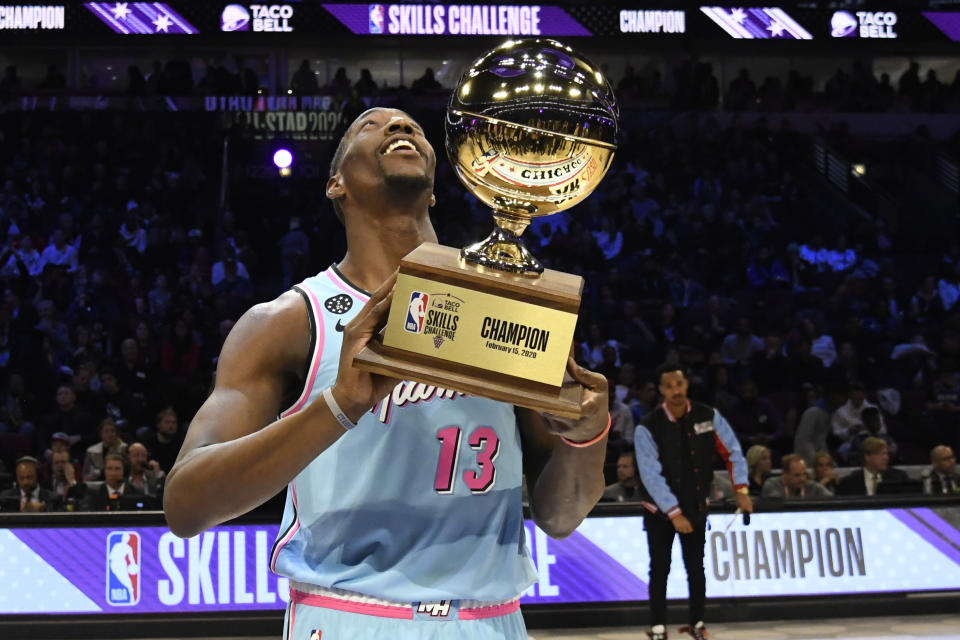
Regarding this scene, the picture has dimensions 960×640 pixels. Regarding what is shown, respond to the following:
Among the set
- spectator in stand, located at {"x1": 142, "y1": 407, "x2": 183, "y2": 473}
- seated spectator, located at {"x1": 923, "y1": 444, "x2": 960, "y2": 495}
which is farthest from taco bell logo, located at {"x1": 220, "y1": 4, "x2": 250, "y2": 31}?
seated spectator, located at {"x1": 923, "y1": 444, "x2": 960, "y2": 495}

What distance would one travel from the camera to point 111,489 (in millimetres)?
8180

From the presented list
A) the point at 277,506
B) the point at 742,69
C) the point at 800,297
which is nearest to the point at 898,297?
the point at 800,297

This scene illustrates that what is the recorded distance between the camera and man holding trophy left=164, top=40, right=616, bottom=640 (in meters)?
1.75

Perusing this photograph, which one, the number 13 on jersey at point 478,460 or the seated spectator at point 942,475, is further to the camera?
the seated spectator at point 942,475

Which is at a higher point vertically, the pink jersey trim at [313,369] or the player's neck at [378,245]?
the player's neck at [378,245]

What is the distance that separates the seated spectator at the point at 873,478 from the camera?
29.2 feet

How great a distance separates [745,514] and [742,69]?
12783mm

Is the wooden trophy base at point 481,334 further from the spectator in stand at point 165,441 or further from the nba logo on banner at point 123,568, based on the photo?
the spectator in stand at point 165,441

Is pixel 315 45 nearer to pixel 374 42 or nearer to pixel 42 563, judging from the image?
pixel 374 42

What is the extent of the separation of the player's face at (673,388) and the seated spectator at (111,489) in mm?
3826

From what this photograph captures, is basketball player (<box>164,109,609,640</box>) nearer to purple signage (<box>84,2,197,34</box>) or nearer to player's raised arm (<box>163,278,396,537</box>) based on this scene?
player's raised arm (<box>163,278,396,537</box>)

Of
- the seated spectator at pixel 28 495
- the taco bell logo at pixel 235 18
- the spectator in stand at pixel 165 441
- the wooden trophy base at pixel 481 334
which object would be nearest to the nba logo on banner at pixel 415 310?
the wooden trophy base at pixel 481 334

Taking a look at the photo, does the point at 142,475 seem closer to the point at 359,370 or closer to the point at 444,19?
the point at 359,370

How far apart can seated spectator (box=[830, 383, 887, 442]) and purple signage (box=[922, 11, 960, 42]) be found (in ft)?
32.3
